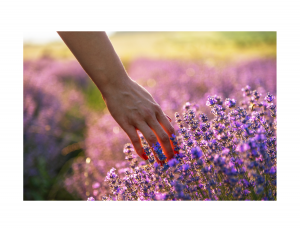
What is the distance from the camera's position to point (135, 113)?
4.57ft

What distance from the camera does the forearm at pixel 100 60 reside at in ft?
4.66

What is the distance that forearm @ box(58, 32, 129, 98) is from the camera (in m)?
1.42

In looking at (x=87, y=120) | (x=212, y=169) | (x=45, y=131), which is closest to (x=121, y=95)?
(x=212, y=169)

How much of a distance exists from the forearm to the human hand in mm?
32

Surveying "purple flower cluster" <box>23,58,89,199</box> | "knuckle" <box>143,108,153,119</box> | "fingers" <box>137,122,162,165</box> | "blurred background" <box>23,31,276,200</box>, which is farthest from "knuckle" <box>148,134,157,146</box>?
"purple flower cluster" <box>23,58,89,199</box>

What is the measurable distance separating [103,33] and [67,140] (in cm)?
251

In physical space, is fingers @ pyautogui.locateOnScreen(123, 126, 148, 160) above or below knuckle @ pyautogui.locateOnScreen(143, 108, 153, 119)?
below

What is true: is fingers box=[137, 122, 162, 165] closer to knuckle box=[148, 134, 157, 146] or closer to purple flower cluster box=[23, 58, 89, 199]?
knuckle box=[148, 134, 157, 146]

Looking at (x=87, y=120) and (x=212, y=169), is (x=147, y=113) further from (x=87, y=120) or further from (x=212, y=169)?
(x=87, y=120)

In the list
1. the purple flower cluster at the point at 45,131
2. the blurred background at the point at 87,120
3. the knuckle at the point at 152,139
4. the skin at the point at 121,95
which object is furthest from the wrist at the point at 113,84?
the purple flower cluster at the point at 45,131

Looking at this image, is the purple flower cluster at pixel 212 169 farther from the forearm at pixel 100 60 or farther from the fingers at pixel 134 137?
the forearm at pixel 100 60

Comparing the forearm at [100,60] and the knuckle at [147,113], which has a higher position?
the forearm at [100,60]
